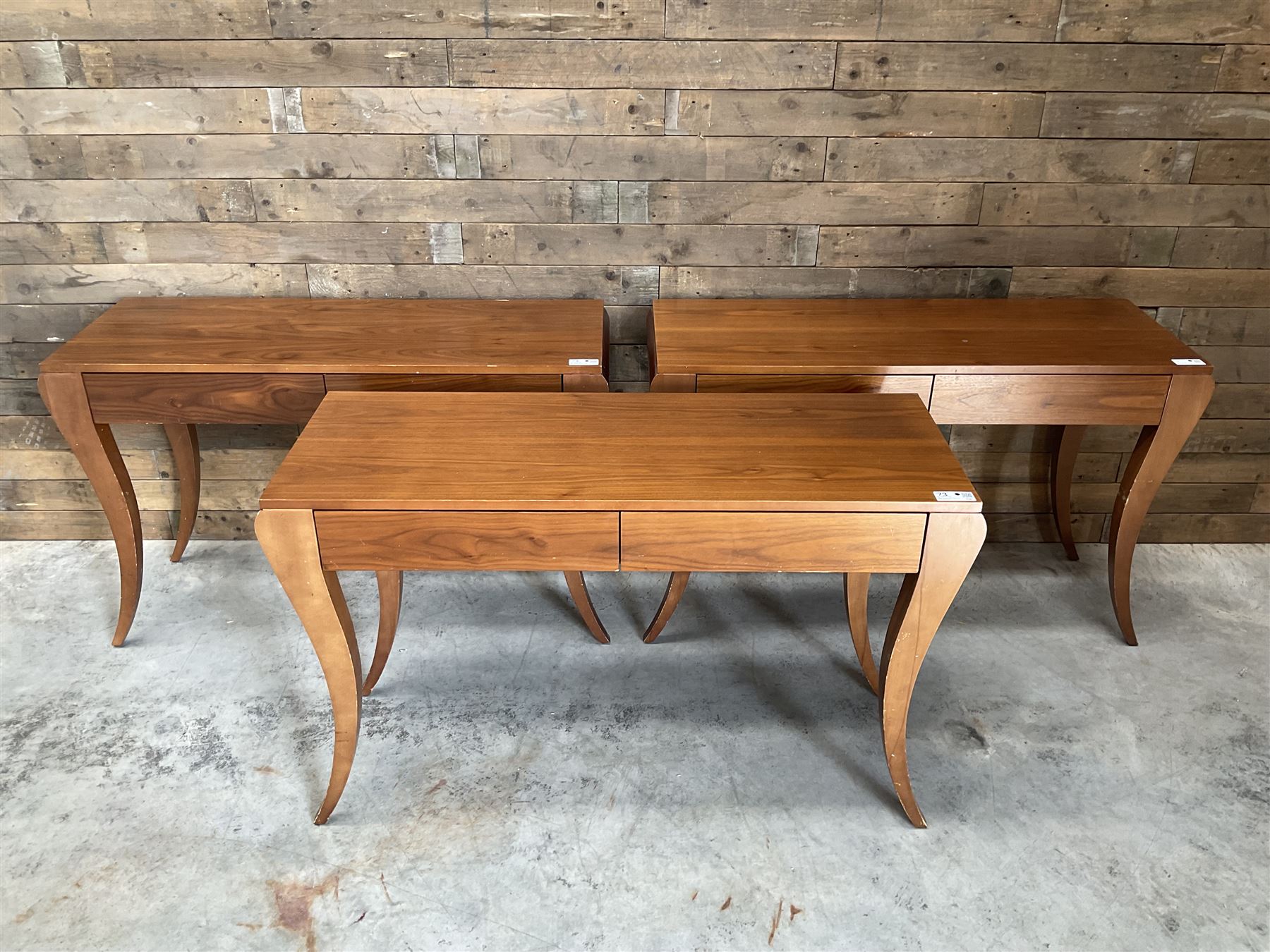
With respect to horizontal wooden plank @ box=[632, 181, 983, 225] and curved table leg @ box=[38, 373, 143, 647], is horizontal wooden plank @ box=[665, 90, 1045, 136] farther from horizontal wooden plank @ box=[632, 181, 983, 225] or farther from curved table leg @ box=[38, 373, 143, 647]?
curved table leg @ box=[38, 373, 143, 647]

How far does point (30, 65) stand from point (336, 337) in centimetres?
100

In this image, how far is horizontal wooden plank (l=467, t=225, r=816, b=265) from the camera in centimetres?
A: 250

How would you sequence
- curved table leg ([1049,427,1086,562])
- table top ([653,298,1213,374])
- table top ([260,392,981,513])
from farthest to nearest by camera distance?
curved table leg ([1049,427,1086,562]) < table top ([653,298,1213,374]) < table top ([260,392,981,513])

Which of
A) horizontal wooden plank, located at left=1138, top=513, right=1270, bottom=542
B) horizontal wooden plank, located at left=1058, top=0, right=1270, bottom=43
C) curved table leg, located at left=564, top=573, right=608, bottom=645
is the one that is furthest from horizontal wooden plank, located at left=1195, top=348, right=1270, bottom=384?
curved table leg, located at left=564, top=573, right=608, bottom=645

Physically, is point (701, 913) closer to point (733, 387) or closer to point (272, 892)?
point (272, 892)

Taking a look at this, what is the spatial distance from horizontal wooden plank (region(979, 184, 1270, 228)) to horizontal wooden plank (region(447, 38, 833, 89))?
0.98 feet

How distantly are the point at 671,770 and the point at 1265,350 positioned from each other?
6.48ft

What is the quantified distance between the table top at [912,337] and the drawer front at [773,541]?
0.55 m

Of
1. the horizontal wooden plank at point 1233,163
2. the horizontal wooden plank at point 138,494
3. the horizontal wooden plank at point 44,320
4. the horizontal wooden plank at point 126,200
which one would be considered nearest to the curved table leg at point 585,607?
the horizontal wooden plank at point 138,494

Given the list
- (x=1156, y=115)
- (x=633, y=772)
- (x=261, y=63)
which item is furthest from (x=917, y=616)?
(x=261, y=63)

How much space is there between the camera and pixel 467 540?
5.54 feet

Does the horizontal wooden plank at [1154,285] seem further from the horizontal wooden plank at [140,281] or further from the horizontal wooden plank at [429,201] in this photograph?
the horizontal wooden plank at [140,281]

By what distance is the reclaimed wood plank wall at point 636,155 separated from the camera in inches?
90.4

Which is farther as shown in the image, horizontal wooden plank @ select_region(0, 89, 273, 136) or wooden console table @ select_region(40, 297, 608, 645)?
horizontal wooden plank @ select_region(0, 89, 273, 136)
